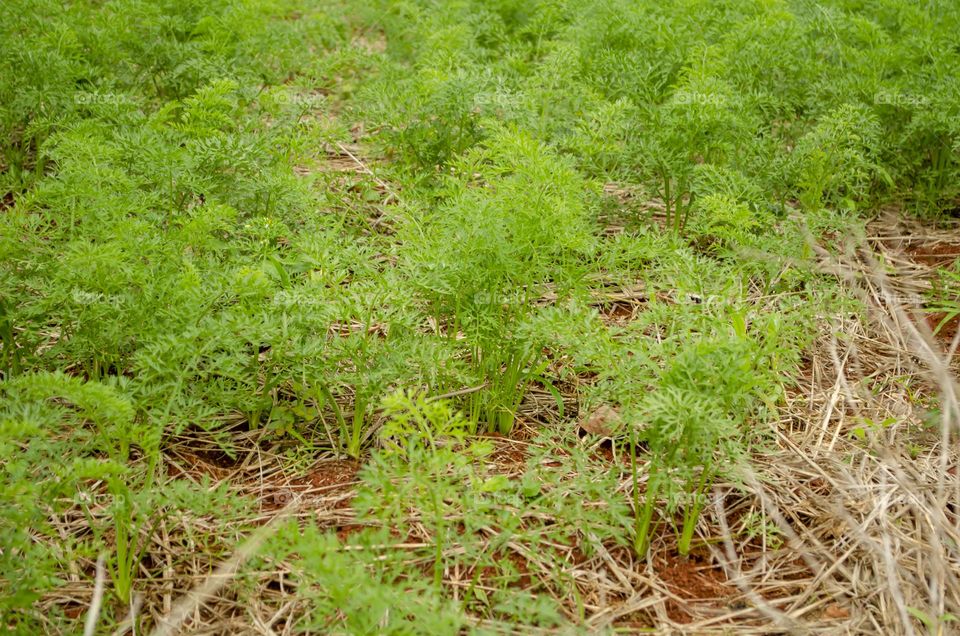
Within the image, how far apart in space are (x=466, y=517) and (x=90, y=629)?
94 centimetres

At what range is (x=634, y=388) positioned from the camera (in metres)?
2.58

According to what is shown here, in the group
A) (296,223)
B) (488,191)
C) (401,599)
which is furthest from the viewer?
(296,223)

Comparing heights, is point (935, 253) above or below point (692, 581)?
above

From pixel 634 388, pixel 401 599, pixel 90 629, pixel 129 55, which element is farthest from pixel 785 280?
pixel 129 55

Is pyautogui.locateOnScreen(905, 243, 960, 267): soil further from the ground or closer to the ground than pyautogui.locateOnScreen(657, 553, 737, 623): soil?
further from the ground

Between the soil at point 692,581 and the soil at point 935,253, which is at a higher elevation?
the soil at point 935,253

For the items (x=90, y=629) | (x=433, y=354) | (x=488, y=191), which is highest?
(x=488, y=191)

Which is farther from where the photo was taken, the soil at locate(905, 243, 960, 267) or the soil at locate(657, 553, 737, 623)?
the soil at locate(905, 243, 960, 267)

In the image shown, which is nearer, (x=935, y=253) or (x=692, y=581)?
(x=692, y=581)

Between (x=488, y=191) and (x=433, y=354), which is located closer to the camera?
(x=433, y=354)

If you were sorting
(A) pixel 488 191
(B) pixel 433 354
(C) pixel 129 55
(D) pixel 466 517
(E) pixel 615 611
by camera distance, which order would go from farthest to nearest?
(C) pixel 129 55 → (A) pixel 488 191 → (B) pixel 433 354 → (E) pixel 615 611 → (D) pixel 466 517

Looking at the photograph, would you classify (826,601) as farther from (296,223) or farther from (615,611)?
(296,223)

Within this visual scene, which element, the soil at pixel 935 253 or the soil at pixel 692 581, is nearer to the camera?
the soil at pixel 692 581

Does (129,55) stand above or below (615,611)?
above
